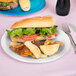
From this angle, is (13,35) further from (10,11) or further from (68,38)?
(10,11)

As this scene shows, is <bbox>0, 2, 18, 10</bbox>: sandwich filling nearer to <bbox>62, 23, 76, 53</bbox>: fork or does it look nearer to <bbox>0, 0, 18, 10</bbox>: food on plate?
<bbox>0, 0, 18, 10</bbox>: food on plate

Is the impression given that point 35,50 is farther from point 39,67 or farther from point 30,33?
point 30,33

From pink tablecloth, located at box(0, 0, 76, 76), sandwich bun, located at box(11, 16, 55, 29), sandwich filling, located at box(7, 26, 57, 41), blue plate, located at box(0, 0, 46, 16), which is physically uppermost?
blue plate, located at box(0, 0, 46, 16)

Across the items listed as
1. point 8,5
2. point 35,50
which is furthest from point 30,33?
point 8,5

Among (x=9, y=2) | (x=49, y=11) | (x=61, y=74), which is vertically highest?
(x=9, y=2)

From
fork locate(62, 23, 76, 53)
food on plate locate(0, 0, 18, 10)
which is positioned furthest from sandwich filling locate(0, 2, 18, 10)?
fork locate(62, 23, 76, 53)

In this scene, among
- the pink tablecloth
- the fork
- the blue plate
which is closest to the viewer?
the pink tablecloth

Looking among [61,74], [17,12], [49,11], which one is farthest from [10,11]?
[61,74]

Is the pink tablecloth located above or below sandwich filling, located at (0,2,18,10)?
below

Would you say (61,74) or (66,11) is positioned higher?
(66,11)
